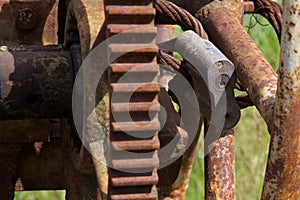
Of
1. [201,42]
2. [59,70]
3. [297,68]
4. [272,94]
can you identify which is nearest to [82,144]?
[59,70]

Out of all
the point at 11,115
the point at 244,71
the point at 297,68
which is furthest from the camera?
the point at 11,115

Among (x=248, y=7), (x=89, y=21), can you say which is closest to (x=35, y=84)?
(x=89, y=21)

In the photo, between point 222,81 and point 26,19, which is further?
point 26,19

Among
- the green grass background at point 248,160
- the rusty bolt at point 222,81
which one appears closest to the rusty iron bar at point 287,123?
the rusty bolt at point 222,81

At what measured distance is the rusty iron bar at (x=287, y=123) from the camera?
1.44 m

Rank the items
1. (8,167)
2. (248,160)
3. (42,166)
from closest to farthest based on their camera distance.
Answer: (8,167) < (42,166) < (248,160)

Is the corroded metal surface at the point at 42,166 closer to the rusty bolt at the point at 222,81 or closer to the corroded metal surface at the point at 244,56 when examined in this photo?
the corroded metal surface at the point at 244,56

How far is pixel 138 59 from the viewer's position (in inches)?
63.6

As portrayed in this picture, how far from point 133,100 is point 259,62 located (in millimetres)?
276

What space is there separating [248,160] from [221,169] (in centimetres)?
234

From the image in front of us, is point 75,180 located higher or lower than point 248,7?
lower

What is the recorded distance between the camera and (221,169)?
2.01 meters

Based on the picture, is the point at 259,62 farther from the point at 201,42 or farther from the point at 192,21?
the point at 192,21

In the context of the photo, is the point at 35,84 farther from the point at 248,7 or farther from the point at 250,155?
the point at 250,155
